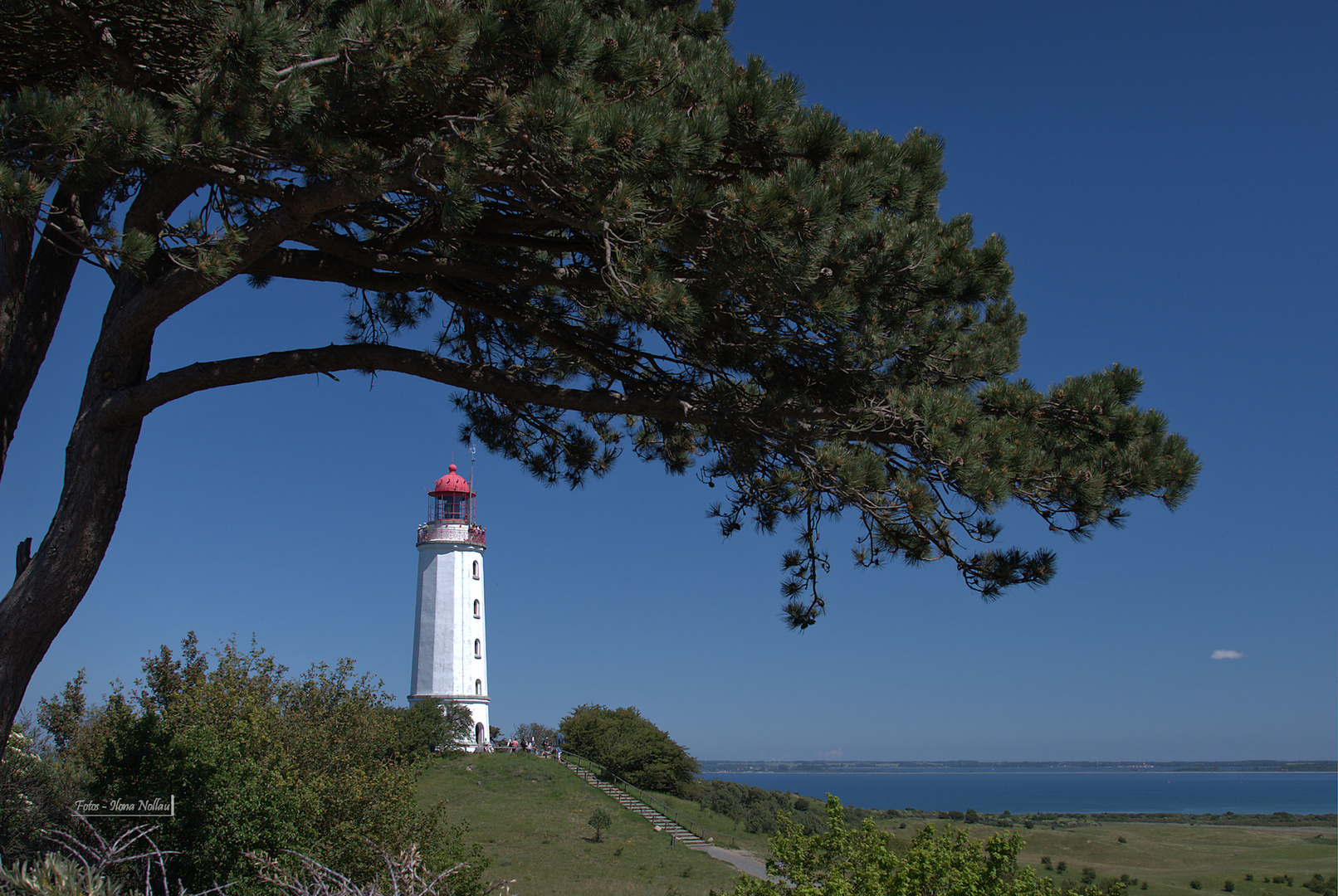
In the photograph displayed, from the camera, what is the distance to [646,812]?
29.5 m

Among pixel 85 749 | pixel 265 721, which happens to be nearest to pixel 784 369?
pixel 265 721

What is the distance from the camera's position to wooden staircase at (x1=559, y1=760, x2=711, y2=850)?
26.4 meters

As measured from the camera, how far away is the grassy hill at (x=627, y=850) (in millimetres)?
19656

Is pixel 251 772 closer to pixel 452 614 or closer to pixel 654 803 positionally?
pixel 654 803

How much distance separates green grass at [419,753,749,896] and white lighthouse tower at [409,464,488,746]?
2.77m

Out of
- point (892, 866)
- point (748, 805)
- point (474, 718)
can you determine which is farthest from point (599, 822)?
point (892, 866)

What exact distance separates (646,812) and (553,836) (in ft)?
20.7

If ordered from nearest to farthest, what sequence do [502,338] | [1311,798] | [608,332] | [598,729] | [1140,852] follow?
1. [608,332]
2. [502,338]
3. [598,729]
4. [1140,852]
5. [1311,798]

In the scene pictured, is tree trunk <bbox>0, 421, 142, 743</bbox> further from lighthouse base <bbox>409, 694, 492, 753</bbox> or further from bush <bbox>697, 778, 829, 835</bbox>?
lighthouse base <bbox>409, 694, 492, 753</bbox>

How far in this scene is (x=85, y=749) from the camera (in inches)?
670

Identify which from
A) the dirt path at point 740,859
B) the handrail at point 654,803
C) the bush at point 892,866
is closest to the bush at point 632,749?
the handrail at point 654,803

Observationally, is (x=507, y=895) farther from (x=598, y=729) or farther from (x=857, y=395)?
(x=598, y=729)

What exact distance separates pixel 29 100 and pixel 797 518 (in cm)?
526

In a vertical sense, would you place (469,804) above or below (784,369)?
below
